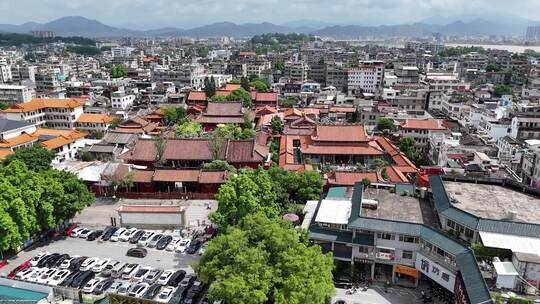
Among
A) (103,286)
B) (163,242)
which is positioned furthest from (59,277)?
(163,242)

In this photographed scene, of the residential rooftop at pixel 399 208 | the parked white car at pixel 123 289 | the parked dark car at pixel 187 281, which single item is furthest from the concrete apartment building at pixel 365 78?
the parked white car at pixel 123 289

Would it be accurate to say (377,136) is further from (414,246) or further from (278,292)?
(278,292)

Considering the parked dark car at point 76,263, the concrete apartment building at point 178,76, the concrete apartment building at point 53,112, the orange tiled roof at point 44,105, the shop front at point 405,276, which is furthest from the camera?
the concrete apartment building at point 178,76

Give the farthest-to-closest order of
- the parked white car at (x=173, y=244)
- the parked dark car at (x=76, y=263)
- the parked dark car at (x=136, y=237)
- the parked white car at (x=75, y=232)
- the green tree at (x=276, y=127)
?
the green tree at (x=276, y=127) < the parked white car at (x=75, y=232) < the parked dark car at (x=136, y=237) < the parked white car at (x=173, y=244) < the parked dark car at (x=76, y=263)

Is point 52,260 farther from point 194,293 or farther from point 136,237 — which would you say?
point 194,293

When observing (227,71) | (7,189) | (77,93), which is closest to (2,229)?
(7,189)

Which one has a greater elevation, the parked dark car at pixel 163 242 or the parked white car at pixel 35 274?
the parked dark car at pixel 163 242

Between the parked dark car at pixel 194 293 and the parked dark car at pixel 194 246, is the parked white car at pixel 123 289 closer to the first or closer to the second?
the parked dark car at pixel 194 293
